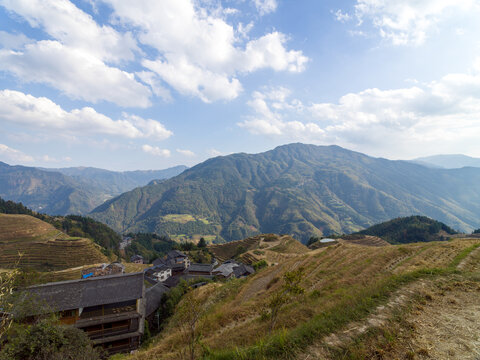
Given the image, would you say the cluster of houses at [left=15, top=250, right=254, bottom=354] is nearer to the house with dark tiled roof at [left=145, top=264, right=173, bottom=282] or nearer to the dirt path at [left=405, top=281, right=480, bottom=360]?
the dirt path at [left=405, top=281, right=480, bottom=360]

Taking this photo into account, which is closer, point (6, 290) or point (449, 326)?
point (6, 290)

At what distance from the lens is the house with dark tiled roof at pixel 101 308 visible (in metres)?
22.8

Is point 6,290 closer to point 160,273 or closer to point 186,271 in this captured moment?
point 186,271

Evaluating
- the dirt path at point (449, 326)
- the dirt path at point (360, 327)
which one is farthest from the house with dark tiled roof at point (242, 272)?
the dirt path at point (449, 326)

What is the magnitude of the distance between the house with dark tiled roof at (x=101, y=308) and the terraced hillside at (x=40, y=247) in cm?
6897

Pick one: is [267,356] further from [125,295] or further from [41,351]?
[125,295]

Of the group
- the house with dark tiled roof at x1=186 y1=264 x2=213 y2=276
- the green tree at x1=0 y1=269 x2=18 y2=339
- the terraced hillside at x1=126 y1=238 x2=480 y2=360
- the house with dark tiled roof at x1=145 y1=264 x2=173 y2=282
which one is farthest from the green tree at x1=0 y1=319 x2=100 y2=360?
the house with dark tiled roof at x1=145 y1=264 x2=173 y2=282

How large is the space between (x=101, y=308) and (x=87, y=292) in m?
2.68

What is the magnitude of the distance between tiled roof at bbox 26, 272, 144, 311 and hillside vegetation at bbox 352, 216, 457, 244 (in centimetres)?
13636

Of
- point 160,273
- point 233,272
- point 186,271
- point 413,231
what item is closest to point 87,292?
point 233,272

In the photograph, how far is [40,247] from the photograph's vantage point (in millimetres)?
80688

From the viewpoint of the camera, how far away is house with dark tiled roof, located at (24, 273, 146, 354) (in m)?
22.8

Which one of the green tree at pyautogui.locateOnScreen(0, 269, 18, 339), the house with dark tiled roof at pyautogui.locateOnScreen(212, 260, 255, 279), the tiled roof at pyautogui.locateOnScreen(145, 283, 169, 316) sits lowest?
the house with dark tiled roof at pyautogui.locateOnScreen(212, 260, 255, 279)

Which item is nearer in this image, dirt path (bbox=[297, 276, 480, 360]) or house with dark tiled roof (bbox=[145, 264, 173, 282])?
dirt path (bbox=[297, 276, 480, 360])
